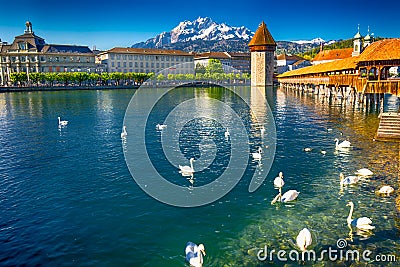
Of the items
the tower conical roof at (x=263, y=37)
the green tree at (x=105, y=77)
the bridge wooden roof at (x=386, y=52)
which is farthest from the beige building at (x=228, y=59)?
the bridge wooden roof at (x=386, y=52)

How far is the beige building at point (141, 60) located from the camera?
378ft

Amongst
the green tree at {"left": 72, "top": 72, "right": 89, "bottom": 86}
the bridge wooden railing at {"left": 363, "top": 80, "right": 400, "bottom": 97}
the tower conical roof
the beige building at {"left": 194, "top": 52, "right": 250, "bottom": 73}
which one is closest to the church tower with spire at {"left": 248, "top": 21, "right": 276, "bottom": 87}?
the tower conical roof

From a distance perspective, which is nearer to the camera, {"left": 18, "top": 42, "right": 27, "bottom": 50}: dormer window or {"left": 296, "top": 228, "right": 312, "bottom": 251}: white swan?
{"left": 296, "top": 228, "right": 312, "bottom": 251}: white swan

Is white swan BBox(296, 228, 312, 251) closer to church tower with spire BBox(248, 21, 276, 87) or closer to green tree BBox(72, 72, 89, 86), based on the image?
church tower with spire BBox(248, 21, 276, 87)

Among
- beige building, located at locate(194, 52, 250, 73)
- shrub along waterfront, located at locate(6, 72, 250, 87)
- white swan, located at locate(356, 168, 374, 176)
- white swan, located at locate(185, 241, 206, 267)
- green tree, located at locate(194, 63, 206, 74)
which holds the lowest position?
white swan, located at locate(185, 241, 206, 267)

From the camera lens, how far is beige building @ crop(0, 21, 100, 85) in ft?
333

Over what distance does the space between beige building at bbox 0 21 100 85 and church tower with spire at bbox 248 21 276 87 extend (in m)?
55.7

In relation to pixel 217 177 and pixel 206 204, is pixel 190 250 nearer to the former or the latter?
pixel 206 204

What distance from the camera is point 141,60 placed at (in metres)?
120

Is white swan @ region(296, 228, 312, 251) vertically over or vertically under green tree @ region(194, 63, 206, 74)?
under

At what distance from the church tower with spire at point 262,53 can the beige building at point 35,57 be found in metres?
55.7

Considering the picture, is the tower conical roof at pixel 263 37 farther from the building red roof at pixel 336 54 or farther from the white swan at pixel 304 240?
the white swan at pixel 304 240

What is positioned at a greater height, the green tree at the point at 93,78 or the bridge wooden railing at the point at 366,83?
the green tree at the point at 93,78

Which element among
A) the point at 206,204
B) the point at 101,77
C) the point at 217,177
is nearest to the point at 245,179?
the point at 217,177
